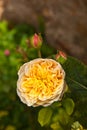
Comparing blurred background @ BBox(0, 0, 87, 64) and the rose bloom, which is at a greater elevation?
the rose bloom

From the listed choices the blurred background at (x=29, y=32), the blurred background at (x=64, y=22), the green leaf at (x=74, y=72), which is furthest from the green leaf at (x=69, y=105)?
the blurred background at (x=64, y=22)

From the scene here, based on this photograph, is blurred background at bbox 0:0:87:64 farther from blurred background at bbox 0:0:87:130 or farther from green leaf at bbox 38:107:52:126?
green leaf at bbox 38:107:52:126

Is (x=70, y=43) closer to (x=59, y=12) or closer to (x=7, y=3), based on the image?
(x=59, y=12)

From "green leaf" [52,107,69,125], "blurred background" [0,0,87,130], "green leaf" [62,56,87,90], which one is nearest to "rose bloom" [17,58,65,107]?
"green leaf" [62,56,87,90]

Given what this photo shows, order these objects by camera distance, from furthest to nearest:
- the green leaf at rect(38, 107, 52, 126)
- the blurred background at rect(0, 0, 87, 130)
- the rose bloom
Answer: the blurred background at rect(0, 0, 87, 130) < the green leaf at rect(38, 107, 52, 126) < the rose bloom

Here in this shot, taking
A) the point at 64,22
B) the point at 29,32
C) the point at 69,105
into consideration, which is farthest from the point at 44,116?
the point at 29,32

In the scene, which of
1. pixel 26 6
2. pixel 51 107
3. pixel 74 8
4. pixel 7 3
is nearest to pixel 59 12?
pixel 74 8

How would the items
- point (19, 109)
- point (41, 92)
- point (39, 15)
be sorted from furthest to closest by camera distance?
point (39, 15) < point (19, 109) < point (41, 92)
